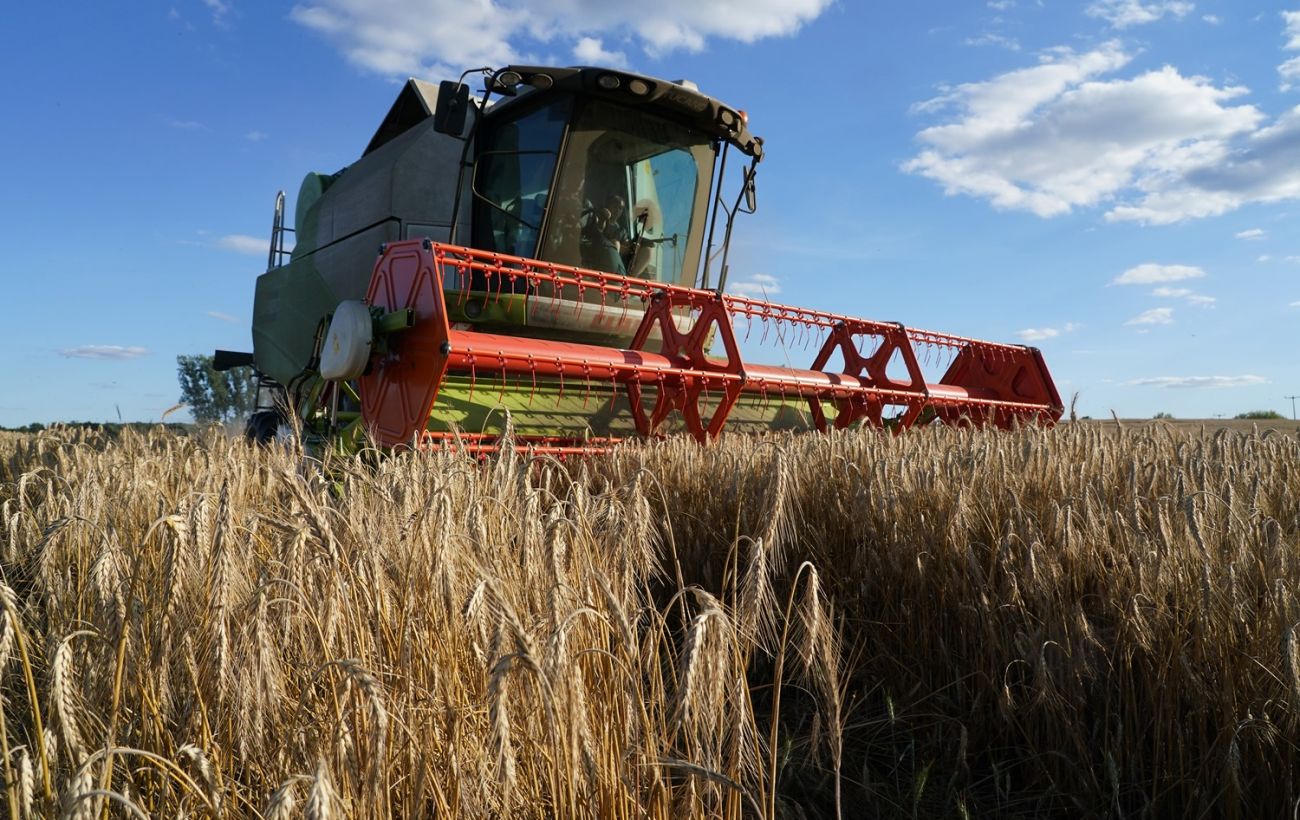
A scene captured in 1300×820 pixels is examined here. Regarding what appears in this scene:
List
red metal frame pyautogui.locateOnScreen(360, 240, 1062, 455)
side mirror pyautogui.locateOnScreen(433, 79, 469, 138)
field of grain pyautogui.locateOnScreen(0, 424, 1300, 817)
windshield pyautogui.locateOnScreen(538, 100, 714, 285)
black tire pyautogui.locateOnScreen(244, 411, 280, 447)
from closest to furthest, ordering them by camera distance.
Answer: field of grain pyautogui.locateOnScreen(0, 424, 1300, 817)
red metal frame pyautogui.locateOnScreen(360, 240, 1062, 455)
side mirror pyautogui.locateOnScreen(433, 79, 469, 138)
windshield pyautogui.locateOnScreen(538, 100, 714, 285)
black tire pyautogui.locateOnScreen(244, 411, 280, 447)

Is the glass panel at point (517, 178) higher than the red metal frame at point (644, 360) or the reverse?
higher

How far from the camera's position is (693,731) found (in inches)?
51.7

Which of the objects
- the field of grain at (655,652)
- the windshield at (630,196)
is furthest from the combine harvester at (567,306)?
the field of grain at (655,652)

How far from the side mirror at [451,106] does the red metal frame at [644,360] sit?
2.69 ft

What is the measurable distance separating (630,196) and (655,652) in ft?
17.9

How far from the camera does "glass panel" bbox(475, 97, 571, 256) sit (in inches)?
250

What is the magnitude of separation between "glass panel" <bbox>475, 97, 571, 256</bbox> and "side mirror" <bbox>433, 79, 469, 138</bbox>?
61 cm

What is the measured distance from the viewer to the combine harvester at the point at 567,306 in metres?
4.95

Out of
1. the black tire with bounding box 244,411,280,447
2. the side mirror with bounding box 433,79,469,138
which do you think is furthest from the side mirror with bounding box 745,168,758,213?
the black tire with bounding box 244,411,280,447

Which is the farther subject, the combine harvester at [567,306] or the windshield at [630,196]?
the windshield at [630,196]

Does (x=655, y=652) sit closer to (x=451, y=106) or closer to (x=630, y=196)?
(x=451, y=106)

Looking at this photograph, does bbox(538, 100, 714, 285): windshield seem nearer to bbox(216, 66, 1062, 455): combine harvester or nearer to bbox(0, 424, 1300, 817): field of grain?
bbox(216, 66, 1062, 455): combine harvester

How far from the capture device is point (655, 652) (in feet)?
4.97

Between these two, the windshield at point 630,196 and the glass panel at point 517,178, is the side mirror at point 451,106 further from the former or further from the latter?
the windshield at point 630,196
